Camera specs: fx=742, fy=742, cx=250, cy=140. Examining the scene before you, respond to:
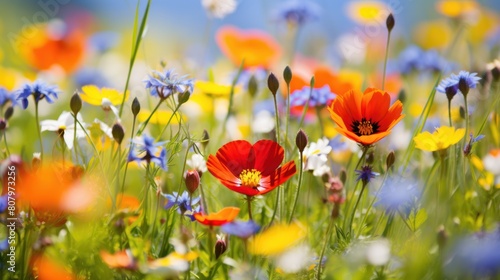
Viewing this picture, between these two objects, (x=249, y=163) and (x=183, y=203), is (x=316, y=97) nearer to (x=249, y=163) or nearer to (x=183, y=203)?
(x=249, y=163)

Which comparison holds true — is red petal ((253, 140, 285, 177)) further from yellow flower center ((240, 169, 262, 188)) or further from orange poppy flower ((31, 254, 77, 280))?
orange poppy flower ((31, 254, 77, 280))

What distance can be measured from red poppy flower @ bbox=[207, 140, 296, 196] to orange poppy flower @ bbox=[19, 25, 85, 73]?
1.83 m

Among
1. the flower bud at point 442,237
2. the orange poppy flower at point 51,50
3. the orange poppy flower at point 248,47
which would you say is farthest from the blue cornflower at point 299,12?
the flower bud at point 442,237

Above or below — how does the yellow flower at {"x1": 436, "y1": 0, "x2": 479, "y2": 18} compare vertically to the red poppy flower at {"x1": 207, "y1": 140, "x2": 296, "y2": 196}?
above

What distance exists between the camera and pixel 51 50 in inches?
120

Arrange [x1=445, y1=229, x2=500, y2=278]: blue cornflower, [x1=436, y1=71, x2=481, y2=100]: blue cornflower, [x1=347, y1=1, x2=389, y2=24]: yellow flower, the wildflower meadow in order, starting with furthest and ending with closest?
[x1=347, y1=1, x2=389, y2=24]: yellow flower < [x1=436, y1=71, x2=481, y2=100]: blue cornflower < the wildflower meadow < [x1=445, y1=229, x2=500, y2=278]: blue cornflower

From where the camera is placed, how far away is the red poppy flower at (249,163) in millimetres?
1110

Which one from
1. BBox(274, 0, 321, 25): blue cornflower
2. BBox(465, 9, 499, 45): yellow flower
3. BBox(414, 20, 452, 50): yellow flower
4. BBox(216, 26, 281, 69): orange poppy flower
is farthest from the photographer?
BBox(414, 20, 452, 50): yellow flower

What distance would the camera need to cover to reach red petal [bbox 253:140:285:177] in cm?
112

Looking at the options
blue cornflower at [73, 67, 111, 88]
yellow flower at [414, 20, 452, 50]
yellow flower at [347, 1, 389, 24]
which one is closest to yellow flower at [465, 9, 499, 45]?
yellow flower at [414, 20, 452, 50]

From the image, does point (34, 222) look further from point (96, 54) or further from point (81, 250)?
point (96, 54)

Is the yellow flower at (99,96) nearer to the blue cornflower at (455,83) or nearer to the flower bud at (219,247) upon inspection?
the flower bud at (219,247)

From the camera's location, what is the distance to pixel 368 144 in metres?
1.09

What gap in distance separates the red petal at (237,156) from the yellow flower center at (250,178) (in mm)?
12
